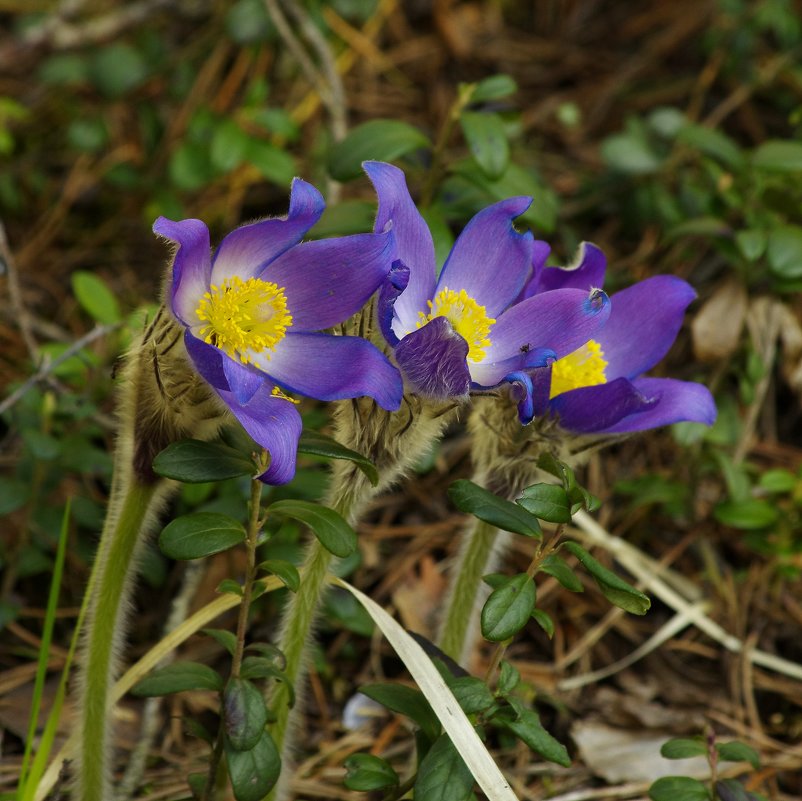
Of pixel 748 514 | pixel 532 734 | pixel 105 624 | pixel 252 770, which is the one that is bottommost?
pixel 748 514

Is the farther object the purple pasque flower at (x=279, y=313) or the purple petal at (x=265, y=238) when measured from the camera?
the purple petal at (x=265, y=238)

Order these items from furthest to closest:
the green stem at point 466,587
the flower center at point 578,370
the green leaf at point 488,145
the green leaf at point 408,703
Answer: the green leaf at point 488,145 < the green stem at point 466,587 < the flower center at point 578,370 < the green leaf at point 408,703

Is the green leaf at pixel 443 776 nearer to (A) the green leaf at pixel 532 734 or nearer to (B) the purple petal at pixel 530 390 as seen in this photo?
(A) the green leaf at pixel 532 734

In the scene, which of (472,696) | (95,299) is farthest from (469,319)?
(95,299)

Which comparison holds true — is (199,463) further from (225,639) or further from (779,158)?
(779,158)

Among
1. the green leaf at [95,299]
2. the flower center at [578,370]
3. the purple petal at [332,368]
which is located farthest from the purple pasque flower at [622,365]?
the green leaf at [95,299]

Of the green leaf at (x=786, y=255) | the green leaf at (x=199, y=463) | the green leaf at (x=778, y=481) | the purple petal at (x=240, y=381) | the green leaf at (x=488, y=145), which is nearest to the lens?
the purple petal at (x=240, y=381)
